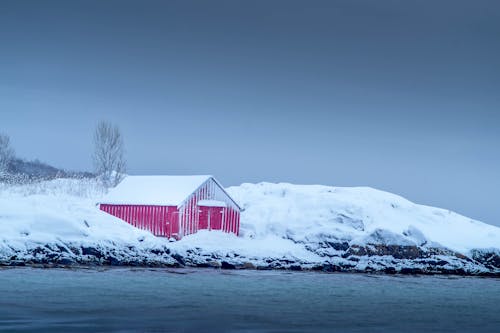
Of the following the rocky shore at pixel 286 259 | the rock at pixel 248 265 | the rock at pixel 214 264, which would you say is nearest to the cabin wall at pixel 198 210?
the rocky shore at pixel 286 259

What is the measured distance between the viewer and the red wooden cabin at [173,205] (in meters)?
41.7

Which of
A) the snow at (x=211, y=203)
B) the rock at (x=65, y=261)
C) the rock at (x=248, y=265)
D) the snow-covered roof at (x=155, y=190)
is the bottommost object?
the rock at (x=248, y=265)

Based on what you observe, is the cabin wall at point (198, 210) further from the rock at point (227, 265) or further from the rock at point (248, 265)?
the rock at point (227, 265)

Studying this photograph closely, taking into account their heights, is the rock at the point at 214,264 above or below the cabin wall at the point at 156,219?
below

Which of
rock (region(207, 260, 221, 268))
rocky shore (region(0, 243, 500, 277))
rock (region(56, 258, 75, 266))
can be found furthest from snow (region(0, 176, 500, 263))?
rock (region(207, 260, 221, 268))

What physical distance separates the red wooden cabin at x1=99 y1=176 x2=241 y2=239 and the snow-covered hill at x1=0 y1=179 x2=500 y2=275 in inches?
45.5

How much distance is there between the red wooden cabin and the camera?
41.7 m

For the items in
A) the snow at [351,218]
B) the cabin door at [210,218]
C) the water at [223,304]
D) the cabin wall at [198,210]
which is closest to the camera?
the water at [223,304]

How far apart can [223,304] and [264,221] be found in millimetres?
32105

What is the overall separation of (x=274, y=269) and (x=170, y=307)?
21204mm

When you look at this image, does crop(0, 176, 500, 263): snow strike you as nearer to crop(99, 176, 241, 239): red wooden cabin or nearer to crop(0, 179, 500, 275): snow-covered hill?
crop(0, 179, 500, 275): snow-covered hill

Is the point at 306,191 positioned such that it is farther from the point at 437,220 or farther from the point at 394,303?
the point at 394,303

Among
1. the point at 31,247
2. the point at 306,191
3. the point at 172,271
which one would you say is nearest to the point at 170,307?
the point at 172,271

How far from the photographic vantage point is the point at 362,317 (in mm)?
16188
